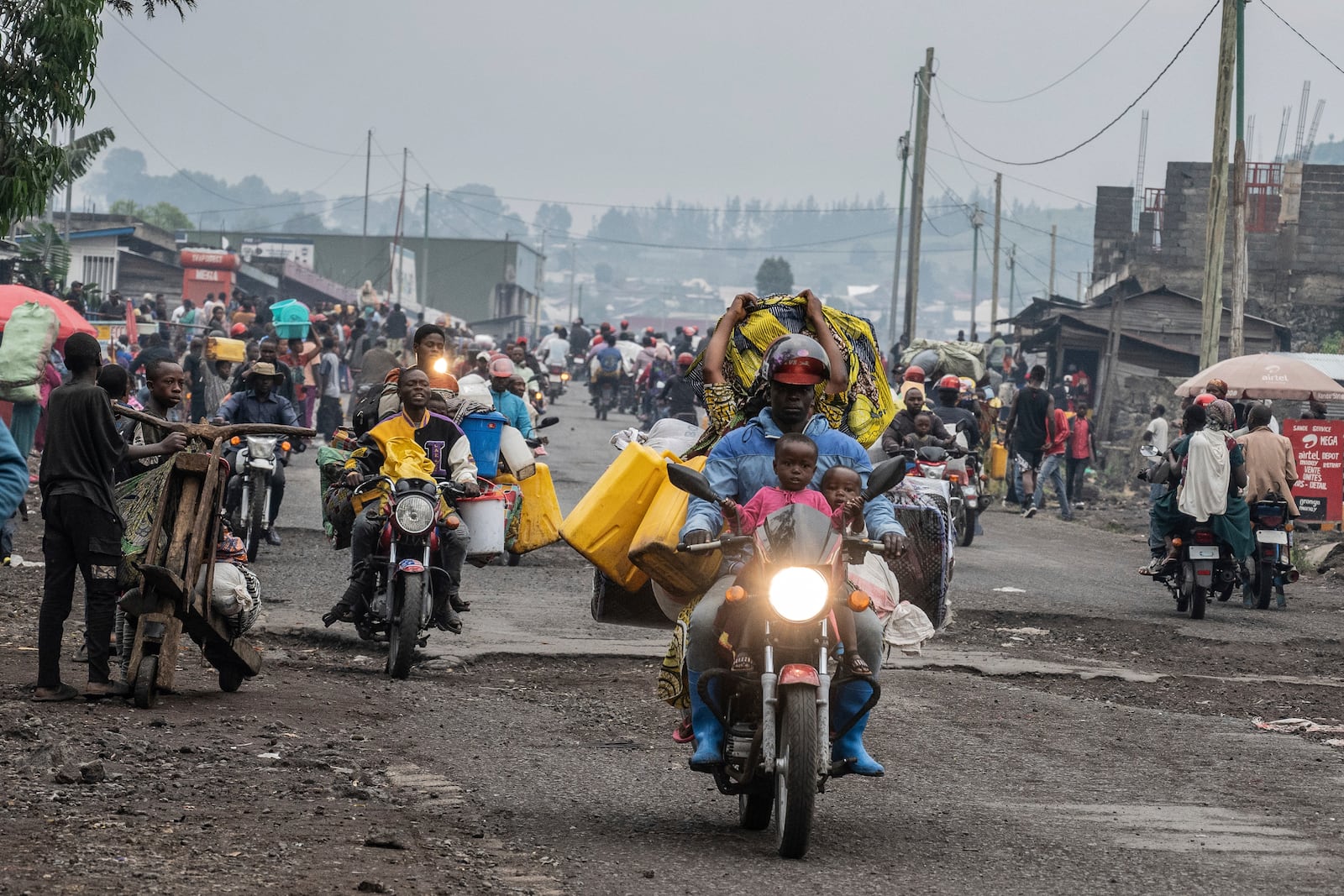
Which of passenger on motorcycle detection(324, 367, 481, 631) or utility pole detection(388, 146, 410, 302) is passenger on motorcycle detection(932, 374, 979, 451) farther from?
utility pole detection(388, 146, 410, 302)

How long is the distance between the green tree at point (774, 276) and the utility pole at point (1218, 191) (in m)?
87.1

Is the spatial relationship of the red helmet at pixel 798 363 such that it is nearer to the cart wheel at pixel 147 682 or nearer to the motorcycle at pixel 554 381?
the cart wheel at pixel 147 682

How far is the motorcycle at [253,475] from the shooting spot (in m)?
13.9

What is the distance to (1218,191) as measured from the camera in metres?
24.0

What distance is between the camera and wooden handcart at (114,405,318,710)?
8.14 m

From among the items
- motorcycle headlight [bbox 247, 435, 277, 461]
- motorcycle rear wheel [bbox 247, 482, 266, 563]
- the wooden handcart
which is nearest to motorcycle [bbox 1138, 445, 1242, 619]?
motorcycle headlight [bbox 247, 435, 277, 461]

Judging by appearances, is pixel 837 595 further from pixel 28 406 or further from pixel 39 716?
pixel 28 406

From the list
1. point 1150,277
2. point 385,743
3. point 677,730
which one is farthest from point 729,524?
point 1150,277

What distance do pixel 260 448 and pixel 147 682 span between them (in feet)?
20.1

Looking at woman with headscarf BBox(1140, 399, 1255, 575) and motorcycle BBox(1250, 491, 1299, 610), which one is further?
motorcycle BBox(1250, 491, 1299, 610)

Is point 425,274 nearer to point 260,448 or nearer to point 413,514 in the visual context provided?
point 260,448

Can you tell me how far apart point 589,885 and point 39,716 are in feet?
11.2

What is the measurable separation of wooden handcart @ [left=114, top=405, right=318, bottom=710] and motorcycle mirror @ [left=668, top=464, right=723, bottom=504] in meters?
3.21

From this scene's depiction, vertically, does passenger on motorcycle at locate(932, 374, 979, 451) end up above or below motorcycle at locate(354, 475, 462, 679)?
above
